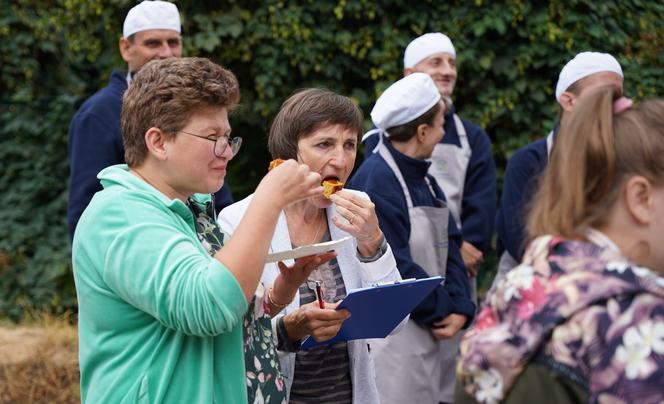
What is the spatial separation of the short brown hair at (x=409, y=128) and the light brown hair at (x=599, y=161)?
270 cm

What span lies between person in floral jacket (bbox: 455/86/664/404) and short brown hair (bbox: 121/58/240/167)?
3.50ft

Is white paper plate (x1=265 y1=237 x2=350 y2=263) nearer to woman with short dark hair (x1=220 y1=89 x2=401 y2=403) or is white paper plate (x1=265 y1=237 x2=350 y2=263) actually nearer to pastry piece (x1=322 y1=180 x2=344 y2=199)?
woman with short dark hair (x1=220 y1=89 x2=401 y2=403)

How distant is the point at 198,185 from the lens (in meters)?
2.86

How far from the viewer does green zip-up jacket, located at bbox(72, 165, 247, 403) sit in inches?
100

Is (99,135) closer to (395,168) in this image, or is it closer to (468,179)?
(395,168)

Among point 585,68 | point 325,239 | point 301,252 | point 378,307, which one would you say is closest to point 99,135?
point 325,239

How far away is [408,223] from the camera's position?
4645 millimetres

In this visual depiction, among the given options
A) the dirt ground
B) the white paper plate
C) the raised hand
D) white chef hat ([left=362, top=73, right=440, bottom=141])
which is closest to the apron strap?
white chef hat ([left=362, top=73, right=440, bottom=141])

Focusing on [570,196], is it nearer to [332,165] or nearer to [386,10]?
[332,165]

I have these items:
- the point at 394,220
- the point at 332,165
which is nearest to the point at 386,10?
the point at 394,220

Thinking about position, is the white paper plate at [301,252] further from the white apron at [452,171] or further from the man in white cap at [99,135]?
the white apron at [452,171]

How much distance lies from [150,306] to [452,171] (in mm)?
3554

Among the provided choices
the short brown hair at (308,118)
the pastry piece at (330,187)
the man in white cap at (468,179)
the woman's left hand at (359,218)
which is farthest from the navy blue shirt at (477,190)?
the woman's left hand at (359,218)

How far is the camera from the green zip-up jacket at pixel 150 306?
2.55 m
